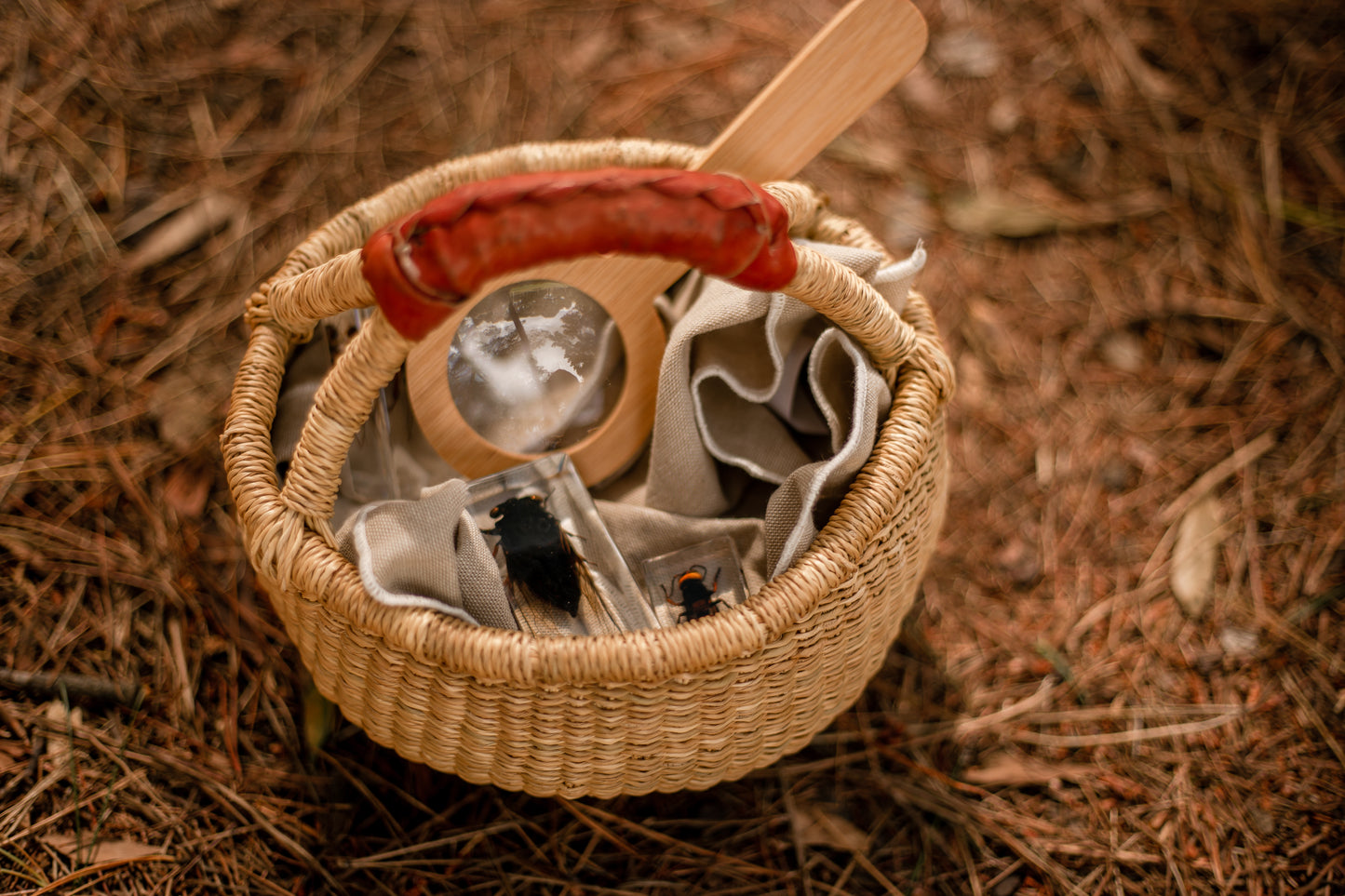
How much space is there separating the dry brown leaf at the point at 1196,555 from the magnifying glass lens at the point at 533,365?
0.89 m

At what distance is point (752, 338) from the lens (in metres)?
1.05

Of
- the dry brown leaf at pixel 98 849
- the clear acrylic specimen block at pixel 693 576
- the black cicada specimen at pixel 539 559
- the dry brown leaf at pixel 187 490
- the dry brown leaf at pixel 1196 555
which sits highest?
the black cicada specimen at pixel 539 559

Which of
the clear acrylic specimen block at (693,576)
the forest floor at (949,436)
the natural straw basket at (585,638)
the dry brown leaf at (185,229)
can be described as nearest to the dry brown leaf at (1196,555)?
the forest floor at (949,436)

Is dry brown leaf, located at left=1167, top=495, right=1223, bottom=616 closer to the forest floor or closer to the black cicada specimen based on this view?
the forest floor

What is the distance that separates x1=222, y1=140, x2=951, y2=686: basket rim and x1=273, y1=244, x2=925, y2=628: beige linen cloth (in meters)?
0.04

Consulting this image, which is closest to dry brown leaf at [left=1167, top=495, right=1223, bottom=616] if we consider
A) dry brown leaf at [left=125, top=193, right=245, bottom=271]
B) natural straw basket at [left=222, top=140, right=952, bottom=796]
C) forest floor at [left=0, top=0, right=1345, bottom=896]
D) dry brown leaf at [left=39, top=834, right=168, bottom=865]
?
forest floor at [left=0, top=0, right=1345, bottom=896]

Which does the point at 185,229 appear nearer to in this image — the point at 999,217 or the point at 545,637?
the point at 545,637

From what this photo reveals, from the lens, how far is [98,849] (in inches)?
37.9

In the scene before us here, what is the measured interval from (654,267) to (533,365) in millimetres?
187

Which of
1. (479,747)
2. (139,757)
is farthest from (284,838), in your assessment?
(479,747)

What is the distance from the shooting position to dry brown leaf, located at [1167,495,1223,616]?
4.08ft

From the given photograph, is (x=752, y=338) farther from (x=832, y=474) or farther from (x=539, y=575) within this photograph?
(x=539, y=575)

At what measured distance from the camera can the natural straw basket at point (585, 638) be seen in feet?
2.48

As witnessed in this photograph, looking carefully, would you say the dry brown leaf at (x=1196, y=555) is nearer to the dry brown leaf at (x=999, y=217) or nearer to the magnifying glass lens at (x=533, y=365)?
the dry brown leaf at (x=999, y=217)
